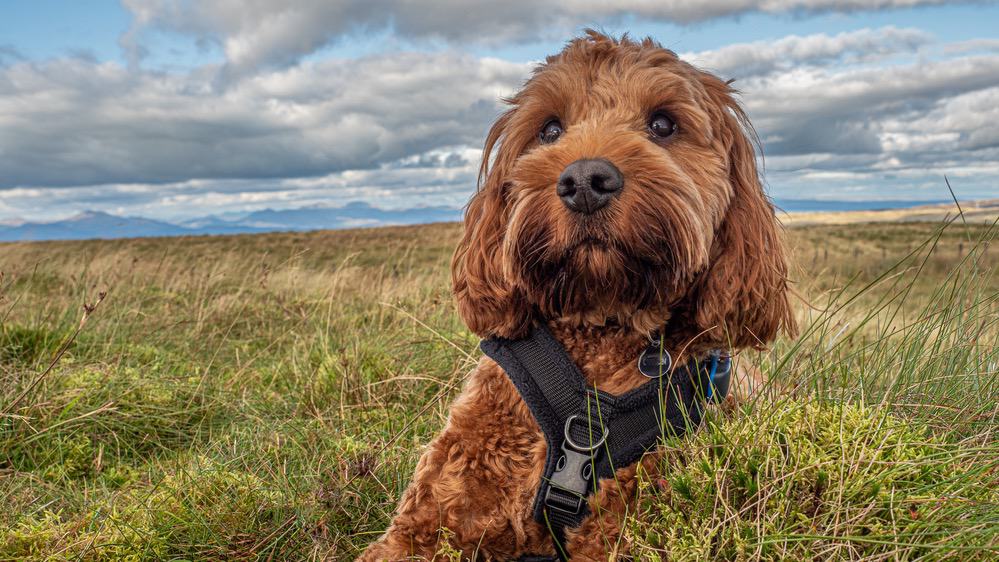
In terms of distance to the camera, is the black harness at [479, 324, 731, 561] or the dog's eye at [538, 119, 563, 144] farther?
the dog's eye at [538, 119, 563, 144]

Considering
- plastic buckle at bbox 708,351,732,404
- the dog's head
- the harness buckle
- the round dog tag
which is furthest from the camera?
plastic buckle at bbox 708,351,732,404

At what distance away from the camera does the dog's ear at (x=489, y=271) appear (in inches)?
111

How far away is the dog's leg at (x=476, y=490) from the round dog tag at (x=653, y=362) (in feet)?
1.57

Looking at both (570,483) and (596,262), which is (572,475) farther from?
(596,262)

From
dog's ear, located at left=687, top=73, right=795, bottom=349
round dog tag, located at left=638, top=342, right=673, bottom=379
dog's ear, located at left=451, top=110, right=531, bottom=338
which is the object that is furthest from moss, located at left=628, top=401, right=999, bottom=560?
A: dog's ear, located at left=451, top=110, right=531, bottom=338

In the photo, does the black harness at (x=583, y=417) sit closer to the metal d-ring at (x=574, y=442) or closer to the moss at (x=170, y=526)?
the metal d-ring at (x=574, y=442)

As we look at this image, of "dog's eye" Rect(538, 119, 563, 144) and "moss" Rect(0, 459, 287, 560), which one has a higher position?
"dog's eye" Rect(538, 119, 563, 144)

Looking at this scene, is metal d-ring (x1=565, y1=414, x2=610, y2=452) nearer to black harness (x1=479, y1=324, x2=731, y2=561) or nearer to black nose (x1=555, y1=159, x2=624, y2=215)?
black harness (x1=479, y1=324, x2=731, y2=561)

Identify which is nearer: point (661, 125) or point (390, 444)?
point (661, 125)

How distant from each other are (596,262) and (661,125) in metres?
0.75

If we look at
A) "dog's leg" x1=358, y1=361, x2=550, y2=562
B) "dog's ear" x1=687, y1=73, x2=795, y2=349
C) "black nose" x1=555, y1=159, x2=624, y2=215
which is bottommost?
"dog's leg" x1=358, y1=361, x2=550, y2=562

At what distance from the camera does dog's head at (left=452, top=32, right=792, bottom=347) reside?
93.3 inches

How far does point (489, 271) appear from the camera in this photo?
284 cm

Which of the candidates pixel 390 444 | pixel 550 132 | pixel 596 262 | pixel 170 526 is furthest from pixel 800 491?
pixel 170 526
